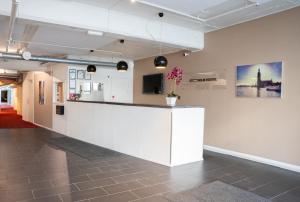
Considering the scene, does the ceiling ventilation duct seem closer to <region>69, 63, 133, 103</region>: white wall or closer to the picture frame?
<region>69, 63, 133, 103</region>: white wall

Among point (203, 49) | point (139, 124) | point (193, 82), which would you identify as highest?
point (203, 49)

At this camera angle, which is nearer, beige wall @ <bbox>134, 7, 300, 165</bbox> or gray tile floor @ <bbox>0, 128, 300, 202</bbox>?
gray tile floor @ <bbox>0, 128, 300, 202</bbox>

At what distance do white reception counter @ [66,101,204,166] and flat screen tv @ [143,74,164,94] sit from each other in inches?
90.8

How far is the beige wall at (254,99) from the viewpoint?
413 cm

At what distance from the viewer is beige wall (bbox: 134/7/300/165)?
4.13m

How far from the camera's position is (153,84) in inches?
303

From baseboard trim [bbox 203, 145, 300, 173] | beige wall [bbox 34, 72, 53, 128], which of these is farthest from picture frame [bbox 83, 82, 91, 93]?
baseboard trim [bbox 203, 145, 300, 173]

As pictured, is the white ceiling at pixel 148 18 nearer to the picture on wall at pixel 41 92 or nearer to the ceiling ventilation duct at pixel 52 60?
the ceiling ventilation duct at pixel 52 60

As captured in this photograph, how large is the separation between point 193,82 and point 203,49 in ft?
2.96

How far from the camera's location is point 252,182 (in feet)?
11.4

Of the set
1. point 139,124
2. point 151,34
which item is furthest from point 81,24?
point 139,124

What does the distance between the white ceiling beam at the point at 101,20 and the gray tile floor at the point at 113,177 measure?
8.26 feet

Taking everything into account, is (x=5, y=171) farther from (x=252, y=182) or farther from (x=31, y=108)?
(x=31, y=108)

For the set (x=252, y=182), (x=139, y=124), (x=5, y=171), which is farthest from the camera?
(x=139, y=124)
